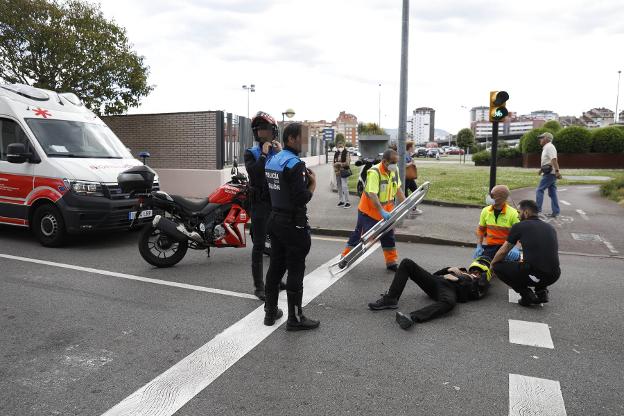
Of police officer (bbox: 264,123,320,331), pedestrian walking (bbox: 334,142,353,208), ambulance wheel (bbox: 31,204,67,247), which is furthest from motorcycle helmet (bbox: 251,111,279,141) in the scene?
pedestrian walking (bbox: 334,142,353,208)

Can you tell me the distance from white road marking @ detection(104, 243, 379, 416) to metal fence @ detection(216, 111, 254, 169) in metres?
10.3

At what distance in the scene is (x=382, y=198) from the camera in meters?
6.59

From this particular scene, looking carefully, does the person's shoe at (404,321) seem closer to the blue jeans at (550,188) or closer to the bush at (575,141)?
the blue jeans at (550,188)

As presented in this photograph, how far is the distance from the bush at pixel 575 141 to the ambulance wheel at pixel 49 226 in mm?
29559

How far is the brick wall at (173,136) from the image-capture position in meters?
14.9

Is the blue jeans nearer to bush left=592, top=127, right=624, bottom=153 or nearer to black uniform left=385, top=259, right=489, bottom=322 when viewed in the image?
black uniform left=385, top=259, right=489, bottom=322

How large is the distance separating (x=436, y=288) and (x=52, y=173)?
6.16m

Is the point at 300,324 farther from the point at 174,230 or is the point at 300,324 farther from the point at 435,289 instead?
the point at 174,230

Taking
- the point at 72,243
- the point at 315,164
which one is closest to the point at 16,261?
the point at 72,243

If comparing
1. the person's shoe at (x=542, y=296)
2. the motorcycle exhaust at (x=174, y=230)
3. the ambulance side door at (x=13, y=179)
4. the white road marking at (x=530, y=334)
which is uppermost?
the ambulance side door at (x=13, y=179)

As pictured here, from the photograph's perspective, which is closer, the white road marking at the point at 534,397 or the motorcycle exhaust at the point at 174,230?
the white road marking at the point at 534,397

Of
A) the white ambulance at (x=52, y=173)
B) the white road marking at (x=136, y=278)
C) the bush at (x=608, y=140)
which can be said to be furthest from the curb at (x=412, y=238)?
the bush at (x=608, y=140)

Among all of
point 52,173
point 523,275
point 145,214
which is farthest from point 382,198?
point 52,173

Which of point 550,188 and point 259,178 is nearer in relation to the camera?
point 259,178
